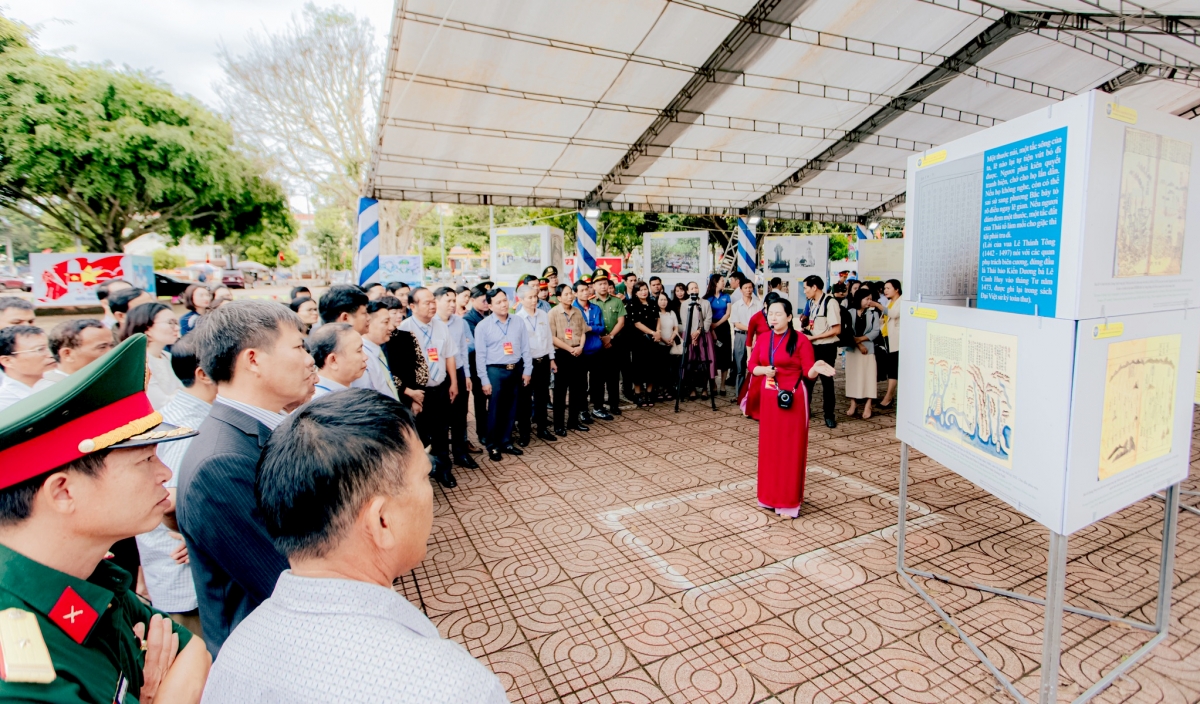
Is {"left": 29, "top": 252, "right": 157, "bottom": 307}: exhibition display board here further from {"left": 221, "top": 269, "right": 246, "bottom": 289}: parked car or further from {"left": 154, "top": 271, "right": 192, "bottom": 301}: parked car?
{"left": 221, "top": 269, "right": 246, "bottom": 289}: parked car

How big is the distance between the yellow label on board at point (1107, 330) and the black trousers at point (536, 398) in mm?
4569

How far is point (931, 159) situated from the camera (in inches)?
106

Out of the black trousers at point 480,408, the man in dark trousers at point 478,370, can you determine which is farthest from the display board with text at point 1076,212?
the black trousers at point 480,408

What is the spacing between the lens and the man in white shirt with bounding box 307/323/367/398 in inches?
111

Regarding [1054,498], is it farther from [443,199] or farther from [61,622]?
[443,199]

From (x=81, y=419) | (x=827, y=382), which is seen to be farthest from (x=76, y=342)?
(x=827, y=382)

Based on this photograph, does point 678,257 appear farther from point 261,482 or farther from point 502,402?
point 261,482

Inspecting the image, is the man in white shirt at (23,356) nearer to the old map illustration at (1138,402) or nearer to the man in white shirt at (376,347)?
the man in white shirt at (376,347)

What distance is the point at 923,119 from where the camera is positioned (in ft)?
32.0

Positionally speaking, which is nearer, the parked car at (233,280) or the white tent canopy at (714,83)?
the white tent canopy at (714,83)

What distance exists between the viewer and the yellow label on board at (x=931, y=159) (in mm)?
2635

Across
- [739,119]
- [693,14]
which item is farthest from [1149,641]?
[739,119]

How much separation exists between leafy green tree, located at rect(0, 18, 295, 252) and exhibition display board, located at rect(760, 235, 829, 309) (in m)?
13.1

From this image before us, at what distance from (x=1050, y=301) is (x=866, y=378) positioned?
5.06 meters
